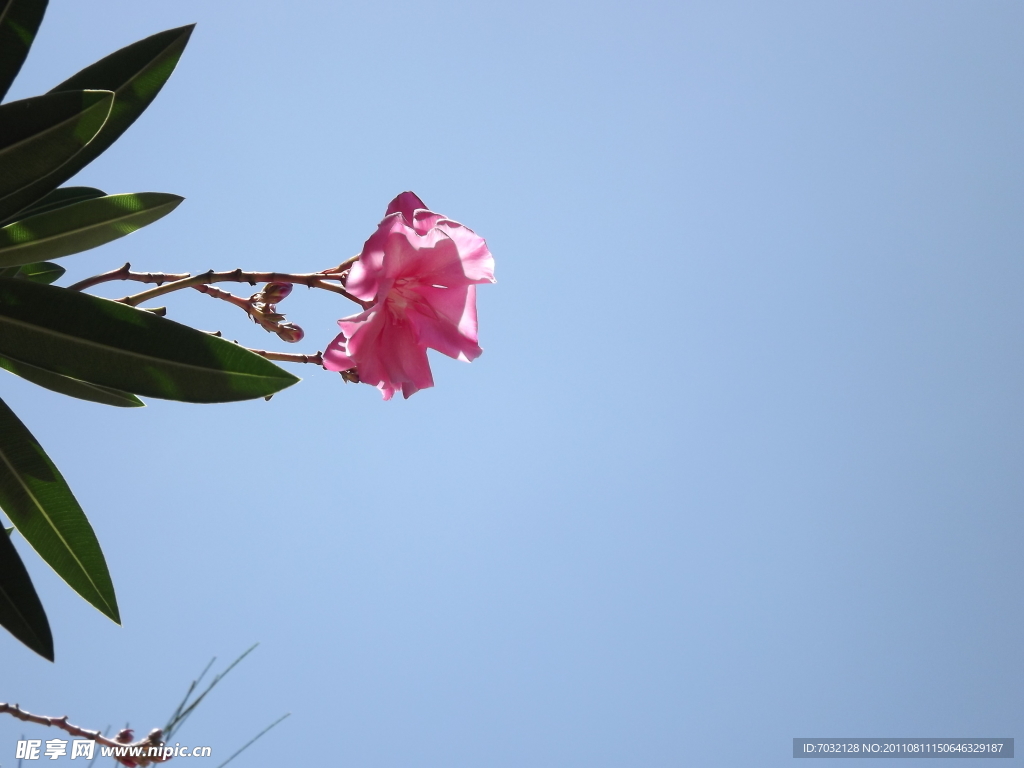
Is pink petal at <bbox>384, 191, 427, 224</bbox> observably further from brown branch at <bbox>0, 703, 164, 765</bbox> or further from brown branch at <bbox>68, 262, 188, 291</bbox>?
brown branch at <bbox>0, 703, 164, 765</bbox>

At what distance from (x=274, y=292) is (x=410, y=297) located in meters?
0.25

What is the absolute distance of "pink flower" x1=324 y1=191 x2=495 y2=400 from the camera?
0.82 meters

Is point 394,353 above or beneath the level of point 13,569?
above

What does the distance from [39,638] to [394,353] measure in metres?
0.58

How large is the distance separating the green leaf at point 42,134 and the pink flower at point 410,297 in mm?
347

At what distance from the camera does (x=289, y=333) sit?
104 centimetres

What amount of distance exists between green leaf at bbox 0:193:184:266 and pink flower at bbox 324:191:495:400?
431mm

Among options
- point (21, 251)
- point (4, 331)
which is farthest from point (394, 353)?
point (21, 251)

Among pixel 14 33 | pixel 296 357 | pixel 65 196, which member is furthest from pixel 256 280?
pixel 65 196

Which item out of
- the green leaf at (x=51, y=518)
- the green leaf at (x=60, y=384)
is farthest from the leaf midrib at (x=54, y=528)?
the green leaf at (x=60, y=384)

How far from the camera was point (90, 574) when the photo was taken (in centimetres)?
94

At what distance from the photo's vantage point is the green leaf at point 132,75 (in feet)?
3.13

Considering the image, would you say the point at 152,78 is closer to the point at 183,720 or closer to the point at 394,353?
the point at 394,353

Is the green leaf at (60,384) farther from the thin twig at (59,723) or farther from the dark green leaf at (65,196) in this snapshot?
the thin twig at (59,723)
